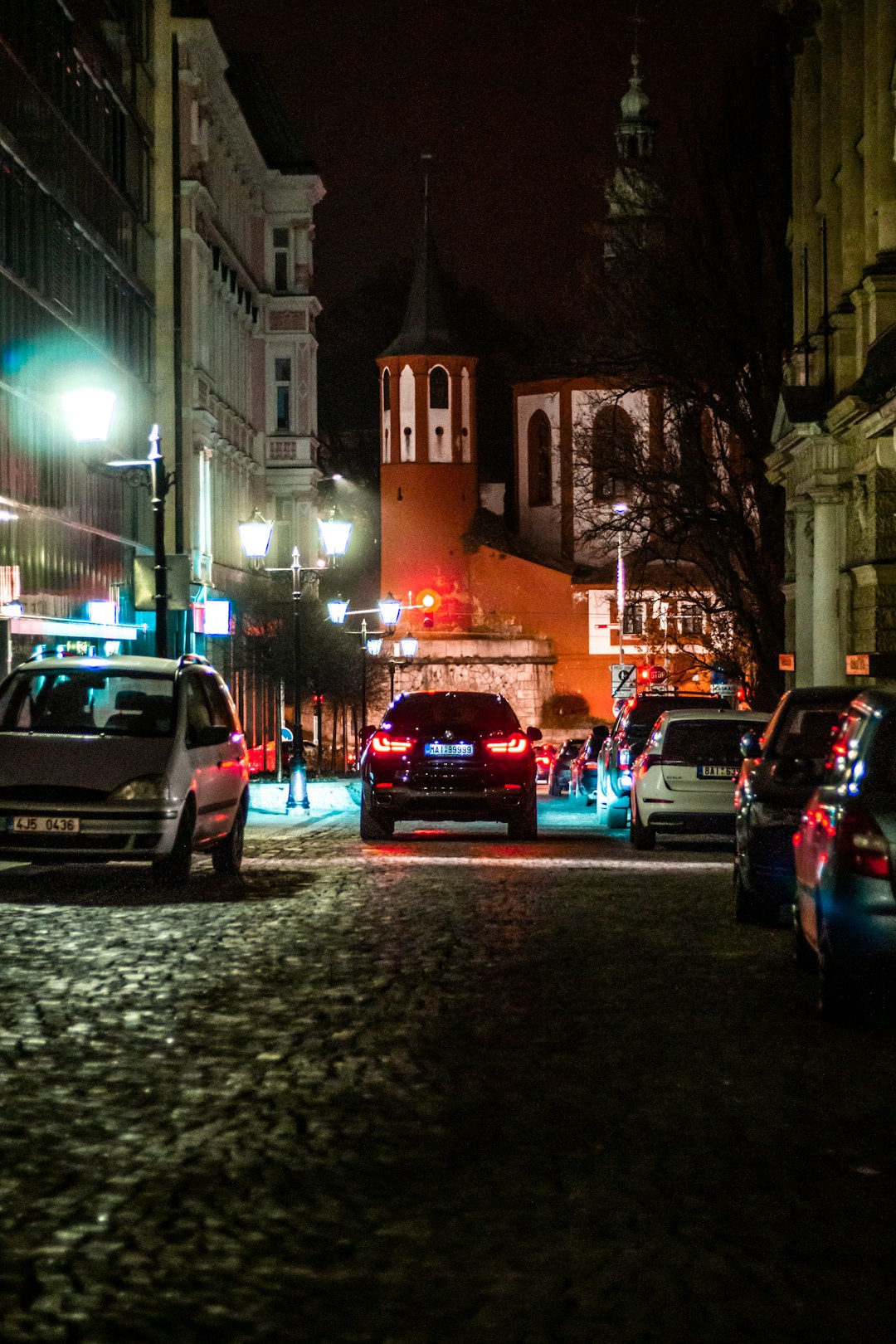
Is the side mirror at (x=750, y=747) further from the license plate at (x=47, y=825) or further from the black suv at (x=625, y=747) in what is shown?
the black suv at (x=625, y=747)

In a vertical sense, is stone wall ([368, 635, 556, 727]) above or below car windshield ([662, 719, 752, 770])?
above

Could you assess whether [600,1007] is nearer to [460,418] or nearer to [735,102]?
[735,102]

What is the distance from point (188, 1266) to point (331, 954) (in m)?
7.23

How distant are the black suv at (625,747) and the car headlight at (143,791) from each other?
13.0 m

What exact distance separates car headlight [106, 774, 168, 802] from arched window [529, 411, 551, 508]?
94340 mm

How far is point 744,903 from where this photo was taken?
48.7 feet

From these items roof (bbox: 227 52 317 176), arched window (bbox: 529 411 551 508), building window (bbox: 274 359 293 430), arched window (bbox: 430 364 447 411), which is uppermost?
roof (bbox: 227 52 317 176)

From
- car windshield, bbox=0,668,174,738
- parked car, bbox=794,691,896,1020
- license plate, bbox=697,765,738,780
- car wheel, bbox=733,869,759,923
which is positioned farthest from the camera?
license plate, bbox=697,765,738,780

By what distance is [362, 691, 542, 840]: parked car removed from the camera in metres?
25.0

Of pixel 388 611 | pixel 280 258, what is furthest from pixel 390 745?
pixel 280 258

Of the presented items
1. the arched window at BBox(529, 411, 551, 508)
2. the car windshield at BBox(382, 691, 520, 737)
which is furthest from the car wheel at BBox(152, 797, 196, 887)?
the arched window at BBox(529, 411, 551, 508)

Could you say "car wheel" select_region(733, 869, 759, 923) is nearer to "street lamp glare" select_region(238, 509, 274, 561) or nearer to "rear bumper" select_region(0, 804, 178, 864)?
"rear bumper" select_region(0, 804, 178, 864)

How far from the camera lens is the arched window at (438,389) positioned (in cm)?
10800

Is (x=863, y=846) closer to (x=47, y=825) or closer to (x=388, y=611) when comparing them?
(x=47, y=825)
